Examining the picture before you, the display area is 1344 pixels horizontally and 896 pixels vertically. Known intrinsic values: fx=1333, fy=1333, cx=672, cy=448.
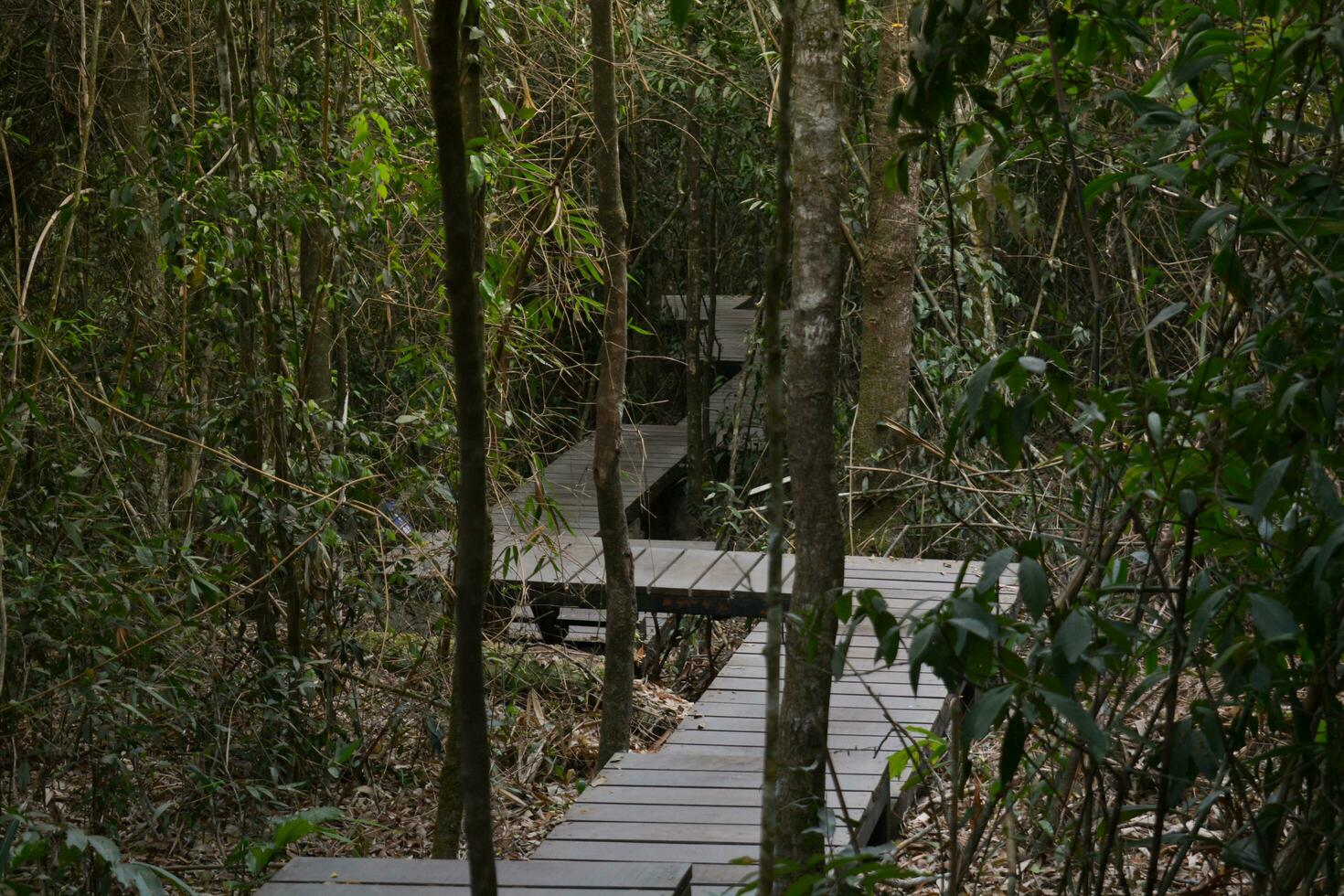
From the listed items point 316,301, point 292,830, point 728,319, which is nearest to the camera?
point 292,830

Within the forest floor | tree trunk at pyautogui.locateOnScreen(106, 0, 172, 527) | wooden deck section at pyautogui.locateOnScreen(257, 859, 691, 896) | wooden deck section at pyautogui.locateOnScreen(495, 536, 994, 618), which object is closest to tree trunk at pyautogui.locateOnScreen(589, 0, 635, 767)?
wooden deck section at pyautogui.locateOnScreen(495, 536, 994, 618)

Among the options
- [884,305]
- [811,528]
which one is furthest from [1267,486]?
[884,305]

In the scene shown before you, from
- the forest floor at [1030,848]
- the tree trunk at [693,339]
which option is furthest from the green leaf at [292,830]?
the tree trunk at [693,339]

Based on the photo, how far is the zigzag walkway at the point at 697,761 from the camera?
286cm

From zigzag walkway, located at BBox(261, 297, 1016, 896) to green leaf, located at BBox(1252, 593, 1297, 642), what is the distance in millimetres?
418

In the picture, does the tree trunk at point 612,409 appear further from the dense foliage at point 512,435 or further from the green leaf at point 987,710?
the green leaf at point 987,710

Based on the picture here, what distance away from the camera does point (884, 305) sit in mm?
7129

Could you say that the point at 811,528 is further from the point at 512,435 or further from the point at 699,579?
the point at 699,579

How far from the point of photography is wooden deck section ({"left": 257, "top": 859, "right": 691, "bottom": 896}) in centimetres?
274

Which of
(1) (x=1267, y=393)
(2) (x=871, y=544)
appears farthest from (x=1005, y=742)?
(2) (x=871, y=544)

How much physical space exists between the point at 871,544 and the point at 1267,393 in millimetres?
4808

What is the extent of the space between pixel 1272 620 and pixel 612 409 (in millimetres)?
3225

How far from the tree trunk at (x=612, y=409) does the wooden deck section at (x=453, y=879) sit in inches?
73.6

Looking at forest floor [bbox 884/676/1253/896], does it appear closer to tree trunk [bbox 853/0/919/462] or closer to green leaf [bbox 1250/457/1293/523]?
green leaf [bbox 1250/457/1293/523]
